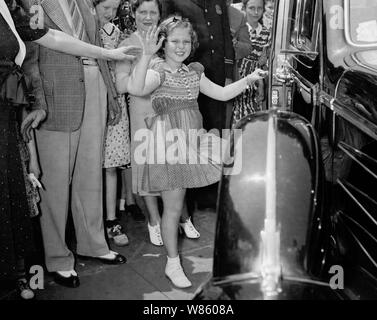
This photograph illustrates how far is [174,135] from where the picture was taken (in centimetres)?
→ 279

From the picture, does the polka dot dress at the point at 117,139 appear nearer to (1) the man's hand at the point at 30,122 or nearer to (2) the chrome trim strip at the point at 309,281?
(1) the man's hand at the point at 30,122

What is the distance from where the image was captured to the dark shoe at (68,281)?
2746 mm

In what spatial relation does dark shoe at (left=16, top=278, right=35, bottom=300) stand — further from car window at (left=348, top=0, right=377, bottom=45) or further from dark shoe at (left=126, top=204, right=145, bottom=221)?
car window at (left=348, top=0, right=377, bottom=45)

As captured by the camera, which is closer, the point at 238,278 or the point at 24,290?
the point at 238,278

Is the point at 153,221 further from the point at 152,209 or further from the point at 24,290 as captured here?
the point at 24,290

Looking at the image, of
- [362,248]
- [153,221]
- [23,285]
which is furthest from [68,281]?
[362,248]

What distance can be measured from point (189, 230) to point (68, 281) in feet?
3.21

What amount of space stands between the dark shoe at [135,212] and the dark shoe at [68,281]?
1069 mm

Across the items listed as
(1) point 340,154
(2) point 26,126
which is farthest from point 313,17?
(2) point 26,126

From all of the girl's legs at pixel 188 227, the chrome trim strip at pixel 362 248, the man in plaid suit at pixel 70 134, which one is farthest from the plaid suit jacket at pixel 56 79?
the chrome trim strip at pixel 362 248

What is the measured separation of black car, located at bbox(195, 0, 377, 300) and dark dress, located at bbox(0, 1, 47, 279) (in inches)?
43.1
